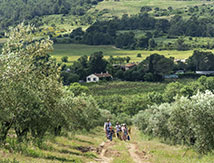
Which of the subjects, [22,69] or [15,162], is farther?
[22,69]

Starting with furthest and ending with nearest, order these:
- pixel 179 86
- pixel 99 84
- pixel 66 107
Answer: pixel 99 84
pixel 179 86
pixel 66 107

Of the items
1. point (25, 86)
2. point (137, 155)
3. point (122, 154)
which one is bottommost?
point (137, 155)

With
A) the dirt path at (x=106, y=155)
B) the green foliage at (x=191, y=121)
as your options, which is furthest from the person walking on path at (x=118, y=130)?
the green foliage at (x=191, y=121)

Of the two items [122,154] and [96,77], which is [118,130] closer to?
[122,154]

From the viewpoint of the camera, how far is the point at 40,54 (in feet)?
98.2

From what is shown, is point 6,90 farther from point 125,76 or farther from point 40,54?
point 125,76

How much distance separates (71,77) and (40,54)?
158 meters

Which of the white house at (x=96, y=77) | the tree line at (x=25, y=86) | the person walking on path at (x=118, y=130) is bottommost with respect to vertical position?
the white house at (x=96, y=77)

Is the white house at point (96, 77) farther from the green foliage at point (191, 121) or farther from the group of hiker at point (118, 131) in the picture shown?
the group of hiker at point (118, 131)

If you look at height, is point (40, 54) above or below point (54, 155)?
above

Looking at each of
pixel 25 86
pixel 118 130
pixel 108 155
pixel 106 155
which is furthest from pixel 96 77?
pixel 25 86

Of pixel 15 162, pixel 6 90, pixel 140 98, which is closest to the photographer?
pixel 15 162

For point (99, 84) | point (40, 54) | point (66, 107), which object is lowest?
point (99, 84)

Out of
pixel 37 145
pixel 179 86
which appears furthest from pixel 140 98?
pixel 37 145
